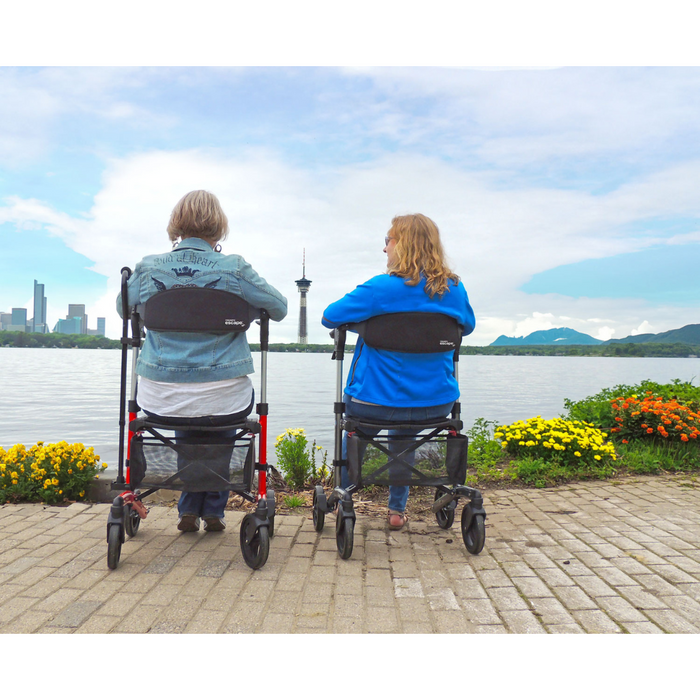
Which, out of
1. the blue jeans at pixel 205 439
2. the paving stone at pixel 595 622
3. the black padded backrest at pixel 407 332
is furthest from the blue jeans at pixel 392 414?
the paving stone at pixel 595 622

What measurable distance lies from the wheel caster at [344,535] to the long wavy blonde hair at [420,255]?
4.44 feet

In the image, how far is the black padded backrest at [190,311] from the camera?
9.48 ft

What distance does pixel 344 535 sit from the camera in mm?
3105

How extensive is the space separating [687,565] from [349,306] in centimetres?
235

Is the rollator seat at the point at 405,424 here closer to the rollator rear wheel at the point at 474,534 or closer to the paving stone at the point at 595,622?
the rollator rear wheel at the point at 474,534

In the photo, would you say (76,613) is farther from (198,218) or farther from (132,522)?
(198,218)

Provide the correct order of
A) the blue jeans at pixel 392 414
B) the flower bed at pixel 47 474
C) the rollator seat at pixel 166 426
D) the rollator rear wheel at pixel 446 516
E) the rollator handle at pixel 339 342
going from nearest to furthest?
1. the rollator seat at pixel 166 426
2. the blue jeans at pixel 392 414
3. the rollator handle at pixel 339 342
4. the rollator rear wheel at pixel 446 516
5. the flower bed at pixel 47 474

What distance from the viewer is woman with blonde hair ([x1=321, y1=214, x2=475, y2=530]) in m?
3.17

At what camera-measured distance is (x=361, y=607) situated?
8.20ft

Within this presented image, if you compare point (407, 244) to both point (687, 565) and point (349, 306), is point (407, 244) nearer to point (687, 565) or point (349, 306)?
point (349, 306)

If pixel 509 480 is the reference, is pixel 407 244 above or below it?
above

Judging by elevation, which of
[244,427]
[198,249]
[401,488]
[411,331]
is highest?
[198,249]

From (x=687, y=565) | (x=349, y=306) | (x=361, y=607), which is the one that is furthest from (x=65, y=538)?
(x=687, y=565)

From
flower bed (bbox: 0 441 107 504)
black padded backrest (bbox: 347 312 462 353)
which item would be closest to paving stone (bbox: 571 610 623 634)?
black padded backrest (bbox: 347 312 462 353)
